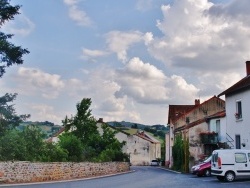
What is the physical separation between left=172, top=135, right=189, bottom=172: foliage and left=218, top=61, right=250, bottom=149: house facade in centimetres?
1256

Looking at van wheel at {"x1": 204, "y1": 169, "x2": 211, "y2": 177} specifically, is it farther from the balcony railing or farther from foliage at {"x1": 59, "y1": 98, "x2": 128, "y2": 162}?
foliage at {"x1": 59, "y1": 98, "x2": 128, "y2": 162}

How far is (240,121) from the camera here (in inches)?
1362

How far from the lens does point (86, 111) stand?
195 ft

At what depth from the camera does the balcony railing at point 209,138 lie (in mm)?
46088

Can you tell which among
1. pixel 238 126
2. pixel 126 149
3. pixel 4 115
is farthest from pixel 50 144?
pixel 126 149

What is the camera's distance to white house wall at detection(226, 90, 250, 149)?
33.2 metres

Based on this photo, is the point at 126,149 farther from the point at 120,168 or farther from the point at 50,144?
the point at 50,144

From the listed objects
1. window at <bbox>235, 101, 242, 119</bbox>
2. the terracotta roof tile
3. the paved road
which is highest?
the terracotta roof tile

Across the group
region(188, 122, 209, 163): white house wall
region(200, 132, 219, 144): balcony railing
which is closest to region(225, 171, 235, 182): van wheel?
region(200, 132, 219, 144): balcony railing

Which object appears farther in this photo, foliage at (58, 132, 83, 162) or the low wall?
foliage at (58, 132, 83, 162)

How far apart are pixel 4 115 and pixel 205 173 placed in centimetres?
1682

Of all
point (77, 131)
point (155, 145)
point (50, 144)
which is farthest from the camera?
point (155, 145)

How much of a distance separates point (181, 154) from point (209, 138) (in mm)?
6406

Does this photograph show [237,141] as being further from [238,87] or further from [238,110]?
[238,87]
